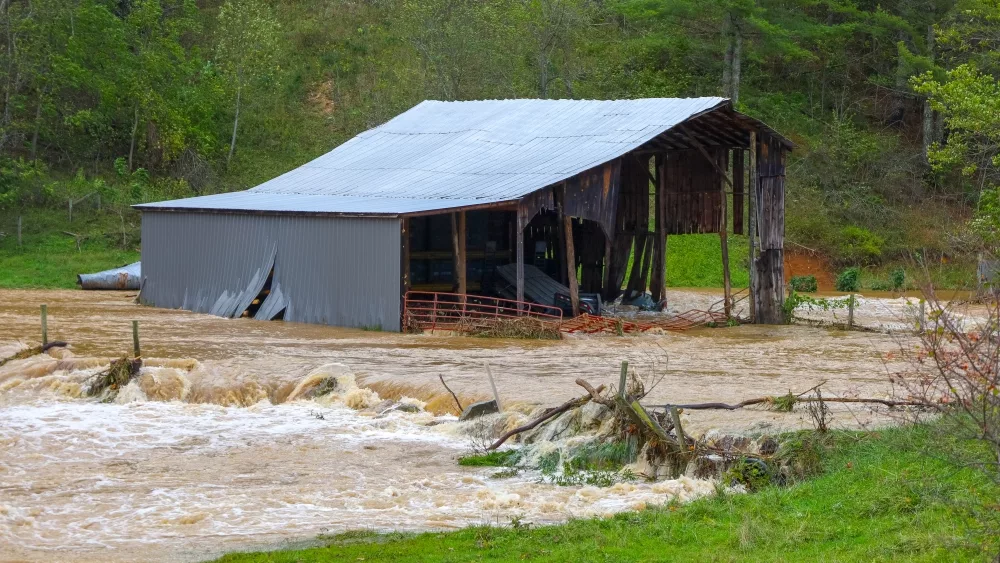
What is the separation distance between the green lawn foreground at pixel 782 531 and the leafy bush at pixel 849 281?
1192 inches

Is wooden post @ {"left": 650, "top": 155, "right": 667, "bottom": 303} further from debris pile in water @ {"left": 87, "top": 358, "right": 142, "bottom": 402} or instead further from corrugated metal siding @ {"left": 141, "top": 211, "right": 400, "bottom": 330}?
debris pile in water @ {"left": 87, "top": 358, "right": 142, "bottom": 402}

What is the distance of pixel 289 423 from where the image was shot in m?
19.0

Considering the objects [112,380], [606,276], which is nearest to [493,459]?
[112,380]

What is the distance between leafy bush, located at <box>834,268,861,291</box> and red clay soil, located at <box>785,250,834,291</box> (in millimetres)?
1235

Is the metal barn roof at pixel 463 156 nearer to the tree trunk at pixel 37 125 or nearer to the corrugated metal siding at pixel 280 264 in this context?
the corrugated metal siding at pixel 280 264

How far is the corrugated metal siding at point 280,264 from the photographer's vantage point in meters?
27.9

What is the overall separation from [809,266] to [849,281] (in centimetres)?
325

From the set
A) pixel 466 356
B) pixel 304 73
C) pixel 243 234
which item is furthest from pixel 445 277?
pixel 304 73

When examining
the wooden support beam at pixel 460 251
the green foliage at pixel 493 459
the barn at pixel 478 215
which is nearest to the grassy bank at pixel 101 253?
the barn at pixel 478 215

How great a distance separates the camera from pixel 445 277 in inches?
1314

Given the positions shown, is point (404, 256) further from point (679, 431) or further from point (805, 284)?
point (805, 284)

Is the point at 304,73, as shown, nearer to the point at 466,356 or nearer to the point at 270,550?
the point at 466,356

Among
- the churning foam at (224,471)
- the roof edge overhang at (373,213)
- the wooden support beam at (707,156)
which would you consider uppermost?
the wooden support beam at (707,156)

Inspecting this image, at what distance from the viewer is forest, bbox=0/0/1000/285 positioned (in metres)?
45.4
